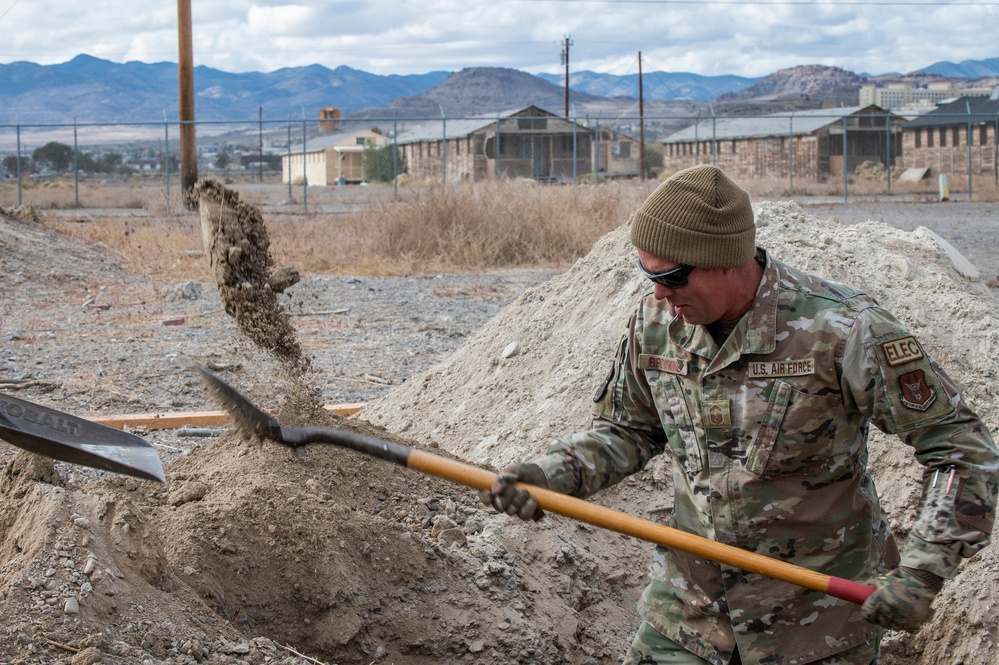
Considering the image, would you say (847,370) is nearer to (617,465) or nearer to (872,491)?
(872,491)

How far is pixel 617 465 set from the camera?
8.31ft

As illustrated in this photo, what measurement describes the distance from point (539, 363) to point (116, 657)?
3.04 meters

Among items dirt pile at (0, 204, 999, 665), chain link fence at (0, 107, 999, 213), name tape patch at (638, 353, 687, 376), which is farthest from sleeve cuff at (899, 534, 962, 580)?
chain link fence at (0, 107, 999, 213)

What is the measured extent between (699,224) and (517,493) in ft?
2.47

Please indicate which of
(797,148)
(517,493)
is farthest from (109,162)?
(517,493)

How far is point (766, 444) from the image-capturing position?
226 cm

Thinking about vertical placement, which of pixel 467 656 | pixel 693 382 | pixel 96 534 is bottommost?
pixel 467 656

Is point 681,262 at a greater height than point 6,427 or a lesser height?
greater

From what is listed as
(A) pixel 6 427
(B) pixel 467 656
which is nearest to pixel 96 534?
(A) pixel 6 427

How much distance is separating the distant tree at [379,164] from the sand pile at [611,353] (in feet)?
121

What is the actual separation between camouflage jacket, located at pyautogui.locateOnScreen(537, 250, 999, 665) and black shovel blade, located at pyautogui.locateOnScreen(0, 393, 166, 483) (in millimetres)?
1147

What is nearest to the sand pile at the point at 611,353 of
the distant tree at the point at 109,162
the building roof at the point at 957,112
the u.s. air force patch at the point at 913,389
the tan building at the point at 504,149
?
the u.s. air force patch at the point at 913,389

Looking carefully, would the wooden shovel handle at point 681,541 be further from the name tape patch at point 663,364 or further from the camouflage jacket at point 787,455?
the name tape patch at point 663,364

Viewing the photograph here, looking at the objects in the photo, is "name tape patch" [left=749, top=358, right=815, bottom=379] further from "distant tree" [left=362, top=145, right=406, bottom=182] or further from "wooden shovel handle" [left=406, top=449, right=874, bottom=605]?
"distant tree" [left=362, top=145, right=406, bottom=182]
